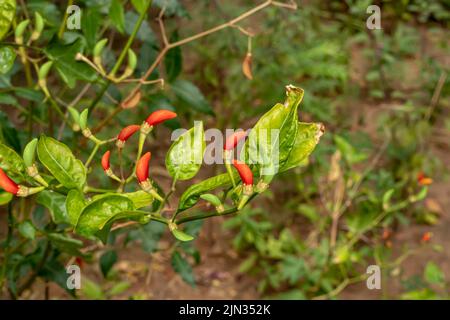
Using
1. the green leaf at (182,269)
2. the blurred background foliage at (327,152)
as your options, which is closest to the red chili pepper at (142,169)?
the green leaf at (182,269)

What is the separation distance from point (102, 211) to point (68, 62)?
0.40 metres

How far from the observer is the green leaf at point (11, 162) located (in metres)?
0.62

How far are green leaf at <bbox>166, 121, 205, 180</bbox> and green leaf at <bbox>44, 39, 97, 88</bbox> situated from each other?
35 cm

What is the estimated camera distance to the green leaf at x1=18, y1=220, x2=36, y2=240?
92 cm

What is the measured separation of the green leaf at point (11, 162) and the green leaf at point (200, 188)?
0.58ft

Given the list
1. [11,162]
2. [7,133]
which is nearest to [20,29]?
[7,133]

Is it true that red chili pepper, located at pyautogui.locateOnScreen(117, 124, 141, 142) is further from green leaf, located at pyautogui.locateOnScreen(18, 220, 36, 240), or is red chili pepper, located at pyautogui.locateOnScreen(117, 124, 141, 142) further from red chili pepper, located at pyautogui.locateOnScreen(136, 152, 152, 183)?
green leaf, located at pyautogui.locateOnScreen(18, 220, 36, 240)

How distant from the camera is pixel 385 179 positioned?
73.4 inches

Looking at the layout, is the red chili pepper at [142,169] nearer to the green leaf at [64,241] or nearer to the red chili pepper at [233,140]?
the red chili pepper at [233,140]

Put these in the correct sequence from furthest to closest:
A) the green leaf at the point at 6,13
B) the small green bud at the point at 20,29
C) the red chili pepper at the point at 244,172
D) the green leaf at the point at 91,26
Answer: the green leaf at the point at 91,26
the small green bud at the point at 20,29
the green leaf at the point at 6,13
the red chili pepper at the point at 244,172

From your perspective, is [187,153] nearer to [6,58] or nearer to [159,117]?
[159,117]

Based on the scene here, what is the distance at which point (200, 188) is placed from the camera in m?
0.58
